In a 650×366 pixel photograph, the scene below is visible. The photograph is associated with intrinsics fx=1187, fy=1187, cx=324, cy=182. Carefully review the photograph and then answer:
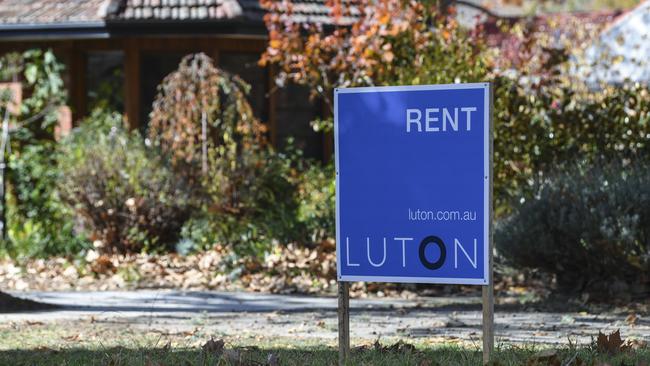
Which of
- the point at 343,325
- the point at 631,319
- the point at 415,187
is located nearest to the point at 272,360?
the point at 343,325

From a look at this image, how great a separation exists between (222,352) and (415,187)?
134cm

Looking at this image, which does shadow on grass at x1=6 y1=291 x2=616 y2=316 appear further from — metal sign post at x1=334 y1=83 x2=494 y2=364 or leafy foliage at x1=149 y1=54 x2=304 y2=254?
metal sign post at x1=334 y1=83 x2=494 y2=364

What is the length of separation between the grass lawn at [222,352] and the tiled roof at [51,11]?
23.4 feet

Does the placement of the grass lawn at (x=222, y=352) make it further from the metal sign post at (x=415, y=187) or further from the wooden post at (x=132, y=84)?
the wooden post at (x=132, y=84)

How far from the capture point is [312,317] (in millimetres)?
9281

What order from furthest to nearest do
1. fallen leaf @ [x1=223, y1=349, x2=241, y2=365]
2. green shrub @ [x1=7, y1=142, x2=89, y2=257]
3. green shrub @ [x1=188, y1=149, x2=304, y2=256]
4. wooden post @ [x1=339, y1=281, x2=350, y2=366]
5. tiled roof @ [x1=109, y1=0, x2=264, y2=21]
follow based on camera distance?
1. tiled roof @ [x1=109, y1=0, x2=264, y2=21]
2. green shrub @ [x1=7, y1=142, x2=89, y2=257]
3. green shrub @ [x1=188, y1=149, x2=304, y2=256]
4. wooden post @ [x1=339, y1=281, x2=350, y2=366]
5. fallen leaf @ [x1=223, y1=349, x2=241, y2=365]

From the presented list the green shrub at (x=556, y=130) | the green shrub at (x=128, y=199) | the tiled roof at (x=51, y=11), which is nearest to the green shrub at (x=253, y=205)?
the green shrub at (x=128, y=199)

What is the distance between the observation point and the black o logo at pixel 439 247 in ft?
20.1

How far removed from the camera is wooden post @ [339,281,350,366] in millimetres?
6305

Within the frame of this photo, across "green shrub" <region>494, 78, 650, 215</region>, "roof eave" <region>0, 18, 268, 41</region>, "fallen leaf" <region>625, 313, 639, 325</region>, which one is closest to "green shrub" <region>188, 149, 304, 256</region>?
"roof eave" <region>0, 18, 268, 41</region>

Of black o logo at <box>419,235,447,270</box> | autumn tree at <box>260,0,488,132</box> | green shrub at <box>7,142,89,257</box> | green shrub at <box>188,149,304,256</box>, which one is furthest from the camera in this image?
green shrub at <box>7,142,89,257</box>

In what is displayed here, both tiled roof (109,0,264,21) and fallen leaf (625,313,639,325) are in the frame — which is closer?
fallen leaf (625,313,639,325)

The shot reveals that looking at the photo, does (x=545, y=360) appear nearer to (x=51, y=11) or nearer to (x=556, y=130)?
(x=556, y=130)

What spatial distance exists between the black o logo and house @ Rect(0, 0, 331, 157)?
850 cm
